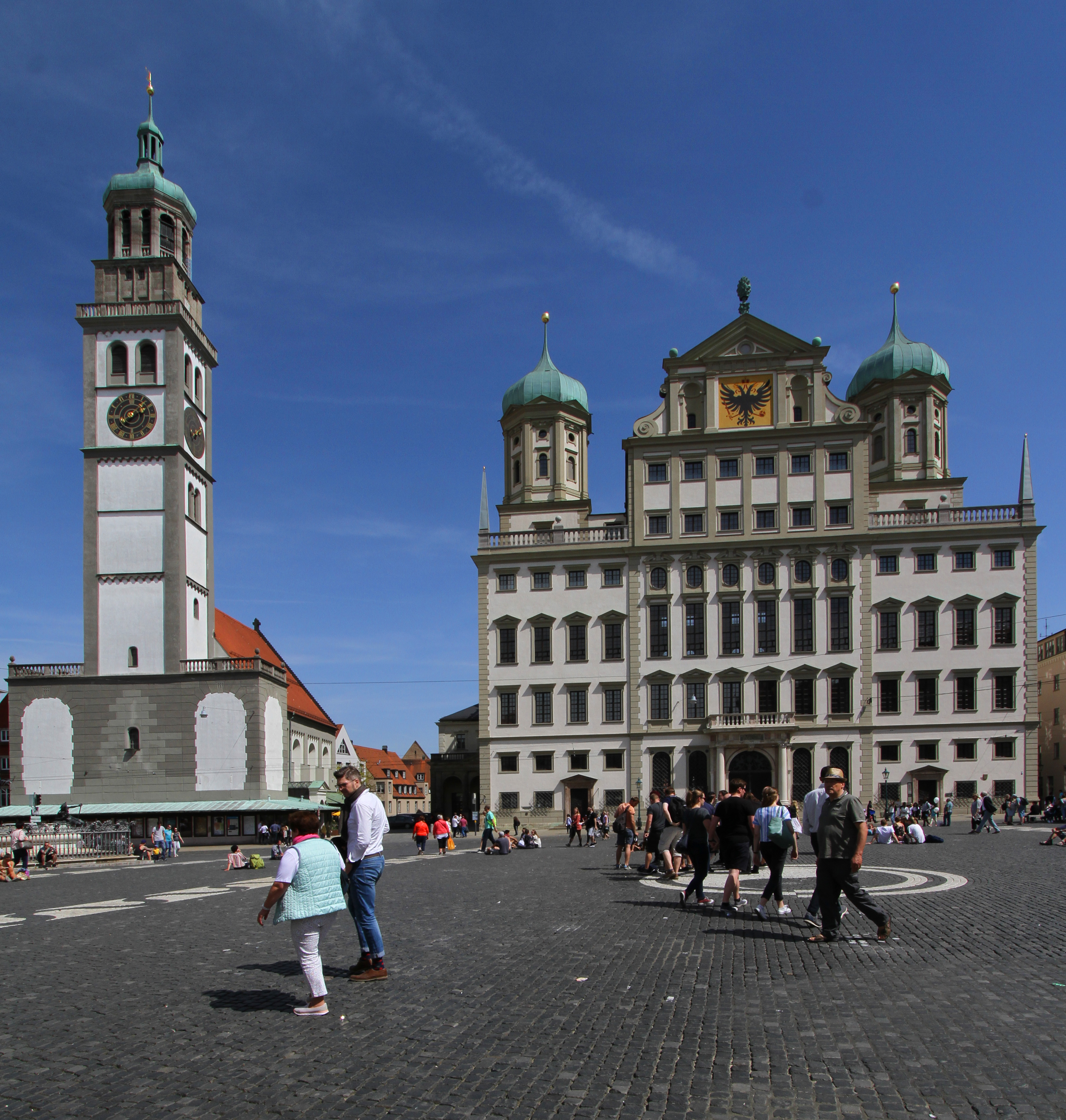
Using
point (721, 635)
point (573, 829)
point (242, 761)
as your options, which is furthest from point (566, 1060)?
point (721, 635)

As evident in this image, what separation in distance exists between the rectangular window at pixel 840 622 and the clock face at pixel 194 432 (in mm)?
→ 34756

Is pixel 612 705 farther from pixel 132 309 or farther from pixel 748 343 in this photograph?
pixel 132 309

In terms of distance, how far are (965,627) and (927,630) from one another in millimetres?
1969

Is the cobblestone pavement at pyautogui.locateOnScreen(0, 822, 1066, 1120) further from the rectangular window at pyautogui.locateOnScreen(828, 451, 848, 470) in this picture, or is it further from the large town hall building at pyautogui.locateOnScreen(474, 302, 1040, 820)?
the rectangular window at pyautogui.locateOnScreen(828, 451, 848, 470)

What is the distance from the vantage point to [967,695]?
57.6 meters

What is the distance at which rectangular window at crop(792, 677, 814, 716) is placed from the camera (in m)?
58.7

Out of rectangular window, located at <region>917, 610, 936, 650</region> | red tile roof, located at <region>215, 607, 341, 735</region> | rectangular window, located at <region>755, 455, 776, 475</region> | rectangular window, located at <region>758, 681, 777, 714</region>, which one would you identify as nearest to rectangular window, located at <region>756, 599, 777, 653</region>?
rectangular window, located at <region>758, 681, 777, 714</region>

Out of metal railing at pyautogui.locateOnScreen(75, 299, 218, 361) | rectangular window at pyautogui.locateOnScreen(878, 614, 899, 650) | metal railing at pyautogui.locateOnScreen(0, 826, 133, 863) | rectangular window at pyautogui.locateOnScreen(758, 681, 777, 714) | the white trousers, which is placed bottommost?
metal railing at pyautogui.locateOnScreen(0, 826, 133, 863)

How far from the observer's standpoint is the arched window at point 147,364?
5475 centimetres

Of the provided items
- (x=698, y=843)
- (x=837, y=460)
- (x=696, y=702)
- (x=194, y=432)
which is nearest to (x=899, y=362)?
(x=837, y=460)

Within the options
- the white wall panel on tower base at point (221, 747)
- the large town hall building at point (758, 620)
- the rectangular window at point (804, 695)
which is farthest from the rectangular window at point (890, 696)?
the white wall panel on tower base at point (221, 747)

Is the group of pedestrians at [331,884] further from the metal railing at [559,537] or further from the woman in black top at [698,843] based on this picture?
the metal railing at [559,537]

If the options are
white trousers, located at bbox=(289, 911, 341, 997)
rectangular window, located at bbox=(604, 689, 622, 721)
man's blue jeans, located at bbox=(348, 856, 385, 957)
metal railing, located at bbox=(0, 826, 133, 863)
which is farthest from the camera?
rectangular window, located at bbox=(604, 689, 622, 721)

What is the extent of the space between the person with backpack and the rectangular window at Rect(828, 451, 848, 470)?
159ft
